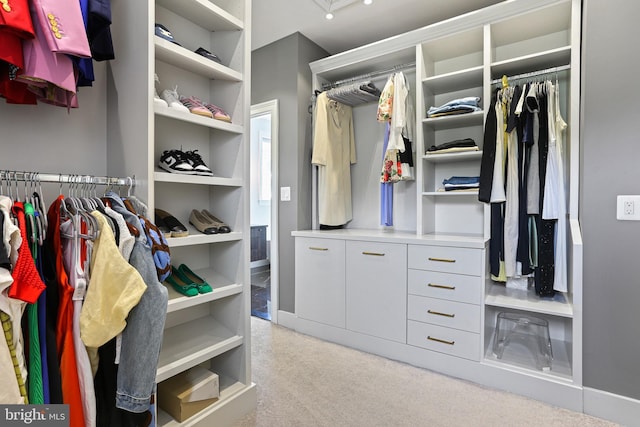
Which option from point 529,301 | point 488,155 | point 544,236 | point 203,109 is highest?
point 203,109

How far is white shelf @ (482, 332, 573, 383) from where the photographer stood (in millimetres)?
1922

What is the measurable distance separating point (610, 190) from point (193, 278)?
2.20 metres

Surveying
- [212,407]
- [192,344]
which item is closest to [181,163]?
[192,344]

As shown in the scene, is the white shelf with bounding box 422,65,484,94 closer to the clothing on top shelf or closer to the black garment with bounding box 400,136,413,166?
the clothing on top shelf

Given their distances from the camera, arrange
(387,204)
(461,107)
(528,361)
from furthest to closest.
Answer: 1. (387,204)
2. (461,107)
3. (528,361)

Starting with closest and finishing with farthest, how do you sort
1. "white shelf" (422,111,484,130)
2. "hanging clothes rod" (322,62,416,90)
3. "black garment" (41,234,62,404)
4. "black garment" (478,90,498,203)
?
"black garment" (41,234,62,404) < "black garment" (478,90,498,203) < "white shelf" (422,111,484,130) < "hanging clothes rod" (322,62,416,90)

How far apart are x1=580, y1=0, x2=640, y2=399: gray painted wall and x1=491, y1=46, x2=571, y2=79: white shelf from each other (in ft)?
1.03

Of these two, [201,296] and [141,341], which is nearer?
[141,341]

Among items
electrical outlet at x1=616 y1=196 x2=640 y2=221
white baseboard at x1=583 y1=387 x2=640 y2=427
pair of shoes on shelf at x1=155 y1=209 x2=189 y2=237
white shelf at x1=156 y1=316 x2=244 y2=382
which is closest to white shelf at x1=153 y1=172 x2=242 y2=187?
pair of shoes on shelf at x1=155 y1=209 x2=189 y2=237

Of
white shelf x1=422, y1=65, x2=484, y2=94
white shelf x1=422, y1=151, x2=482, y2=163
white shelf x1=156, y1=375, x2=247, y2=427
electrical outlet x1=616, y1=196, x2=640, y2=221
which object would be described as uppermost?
white shelf x1=422, y1=65, x2=484, y2=94

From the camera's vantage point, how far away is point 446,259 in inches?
86.4

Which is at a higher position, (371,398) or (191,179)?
(191,179)

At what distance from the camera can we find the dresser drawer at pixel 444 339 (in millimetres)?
2113

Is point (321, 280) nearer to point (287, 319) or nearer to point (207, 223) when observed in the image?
point (287, 319)
